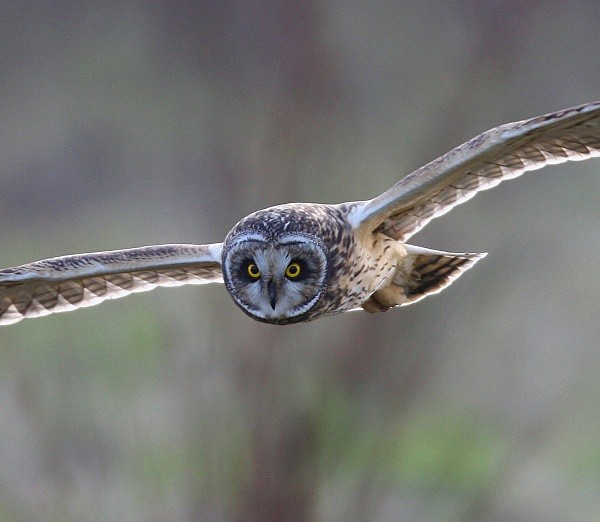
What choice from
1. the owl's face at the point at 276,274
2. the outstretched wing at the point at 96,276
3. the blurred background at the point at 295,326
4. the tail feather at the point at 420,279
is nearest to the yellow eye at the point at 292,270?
the owl's face at the point at 276,274

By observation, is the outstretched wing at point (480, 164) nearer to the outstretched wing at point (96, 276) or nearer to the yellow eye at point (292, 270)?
the yellow eye at point (292, 270)

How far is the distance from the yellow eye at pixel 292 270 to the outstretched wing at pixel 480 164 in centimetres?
35

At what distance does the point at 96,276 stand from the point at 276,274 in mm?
954

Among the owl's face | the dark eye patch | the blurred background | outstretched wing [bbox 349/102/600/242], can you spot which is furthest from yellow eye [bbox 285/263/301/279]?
the blurred background

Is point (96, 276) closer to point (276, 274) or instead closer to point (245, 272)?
point (245, 272)

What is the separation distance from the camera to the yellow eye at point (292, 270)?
3609 mm

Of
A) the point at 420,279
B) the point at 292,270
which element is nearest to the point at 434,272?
the point at 420,279

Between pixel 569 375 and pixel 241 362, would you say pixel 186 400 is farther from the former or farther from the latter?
pixel 569 375

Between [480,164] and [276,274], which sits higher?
[480,164]

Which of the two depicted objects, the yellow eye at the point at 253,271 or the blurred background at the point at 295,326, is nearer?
the yellow eye at the point at 253,271

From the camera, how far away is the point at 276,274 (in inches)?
141

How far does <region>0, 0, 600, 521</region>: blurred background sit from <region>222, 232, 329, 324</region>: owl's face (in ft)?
15.8

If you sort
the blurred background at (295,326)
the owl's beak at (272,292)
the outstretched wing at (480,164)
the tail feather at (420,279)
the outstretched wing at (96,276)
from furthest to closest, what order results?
the blurred background at (295,326) → the tail feather at (420,279) → the outstretched wing at (96,276) → the owl's beak at (272,292) → the outstretched wing at (480,164)

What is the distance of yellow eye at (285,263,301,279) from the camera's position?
3.61 metres
